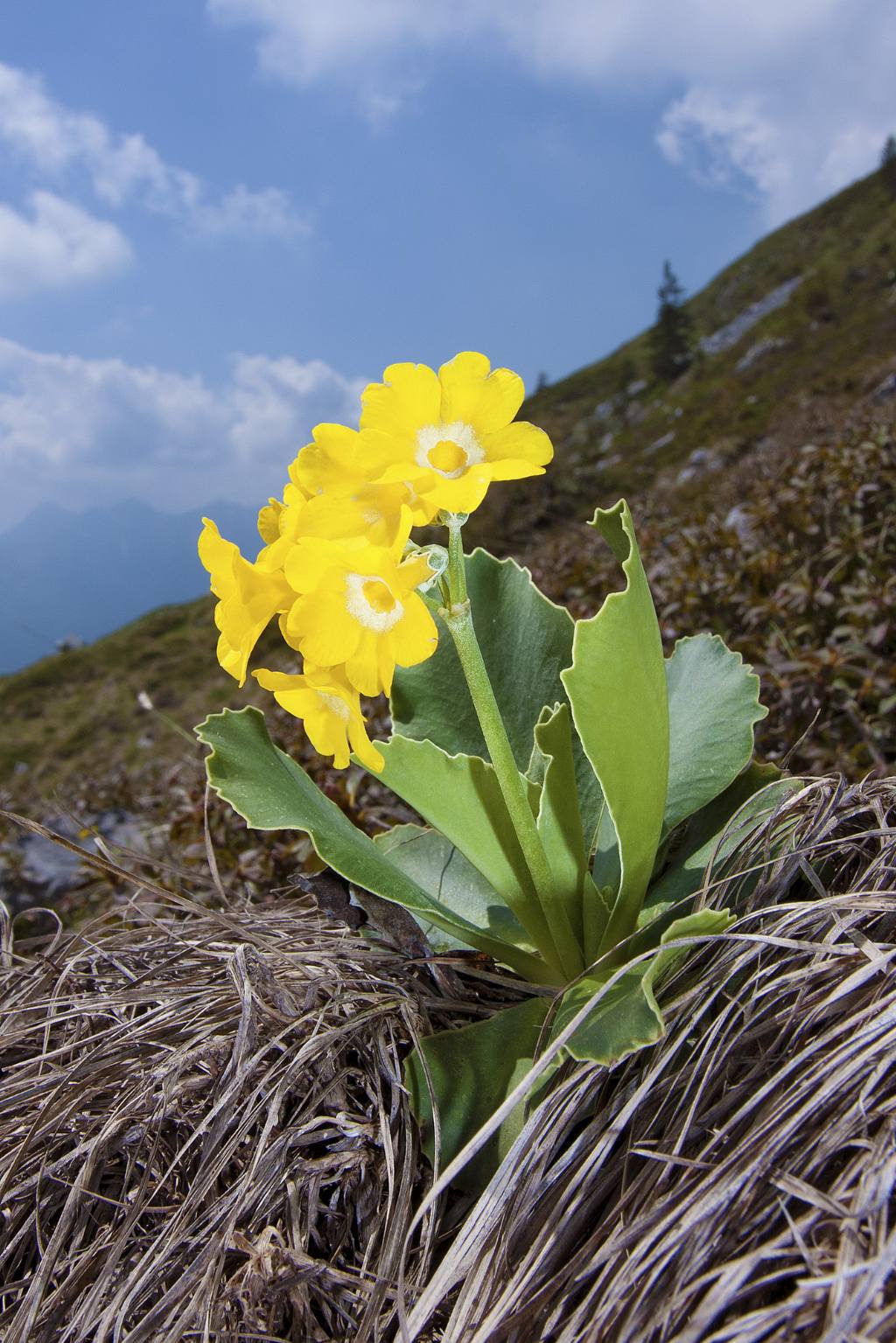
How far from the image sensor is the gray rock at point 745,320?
34.7 meters

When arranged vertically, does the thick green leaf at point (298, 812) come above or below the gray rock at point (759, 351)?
below

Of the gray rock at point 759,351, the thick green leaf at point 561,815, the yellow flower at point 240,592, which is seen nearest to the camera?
the yellow flower at point 240,592

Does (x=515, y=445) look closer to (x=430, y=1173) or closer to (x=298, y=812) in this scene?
(x=298, y=812)

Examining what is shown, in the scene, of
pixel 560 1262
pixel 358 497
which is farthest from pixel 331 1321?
pixel 358 497

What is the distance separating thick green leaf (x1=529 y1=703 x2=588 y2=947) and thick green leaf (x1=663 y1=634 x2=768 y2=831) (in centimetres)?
19

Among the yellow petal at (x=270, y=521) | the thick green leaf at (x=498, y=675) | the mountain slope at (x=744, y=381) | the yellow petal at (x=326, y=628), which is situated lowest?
the thick green leaf at (x=498, y=675)

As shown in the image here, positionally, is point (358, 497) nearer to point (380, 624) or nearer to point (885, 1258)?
point (380, 624)

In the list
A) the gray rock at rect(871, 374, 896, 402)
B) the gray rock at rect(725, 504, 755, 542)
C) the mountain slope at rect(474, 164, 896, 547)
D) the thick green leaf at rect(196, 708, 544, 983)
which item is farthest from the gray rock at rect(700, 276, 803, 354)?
the thick green leaf at rect(196, 708, 544, 983)

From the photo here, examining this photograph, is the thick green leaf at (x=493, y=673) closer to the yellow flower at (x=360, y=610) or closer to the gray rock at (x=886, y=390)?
the yellow flower at (x=360, y=610)

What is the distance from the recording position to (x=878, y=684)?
7.26 feet

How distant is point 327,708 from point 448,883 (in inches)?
21.8

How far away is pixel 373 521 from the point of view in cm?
91

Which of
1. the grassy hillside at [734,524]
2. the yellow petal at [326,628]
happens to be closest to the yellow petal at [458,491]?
the yellow petal at [326,628]

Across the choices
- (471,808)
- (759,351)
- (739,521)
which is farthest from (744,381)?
(471,808)
